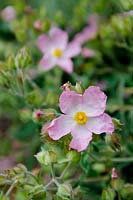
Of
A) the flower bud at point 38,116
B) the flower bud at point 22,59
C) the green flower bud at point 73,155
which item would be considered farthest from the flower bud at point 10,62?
the green flower bud at point 73,155

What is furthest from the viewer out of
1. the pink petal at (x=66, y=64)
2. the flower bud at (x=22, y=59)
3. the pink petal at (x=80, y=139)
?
the pink petal at (x=66, y=64)

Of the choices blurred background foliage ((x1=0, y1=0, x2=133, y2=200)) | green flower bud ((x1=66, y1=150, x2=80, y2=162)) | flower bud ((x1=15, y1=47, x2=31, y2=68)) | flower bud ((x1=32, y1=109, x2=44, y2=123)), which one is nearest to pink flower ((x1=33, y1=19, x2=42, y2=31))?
blurred background foliage ((x1=0, y1=0, x2=133, y2=200))

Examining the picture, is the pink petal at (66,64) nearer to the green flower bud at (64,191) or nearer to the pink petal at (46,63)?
the pink petal at (46,63)

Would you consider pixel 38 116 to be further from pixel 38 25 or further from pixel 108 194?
pixel 38 25

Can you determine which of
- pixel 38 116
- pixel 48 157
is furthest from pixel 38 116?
pixel 48 157

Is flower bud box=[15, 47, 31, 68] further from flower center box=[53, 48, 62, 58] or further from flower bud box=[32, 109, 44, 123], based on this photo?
flower center box=[53, 48, 62, 58]

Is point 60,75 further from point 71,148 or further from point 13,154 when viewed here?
point 71,148

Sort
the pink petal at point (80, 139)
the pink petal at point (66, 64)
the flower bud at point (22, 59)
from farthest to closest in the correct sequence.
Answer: the pink petal at point (66, 64)
the flower bud at point (22, 59)
the pink petal at point (80, 139)
